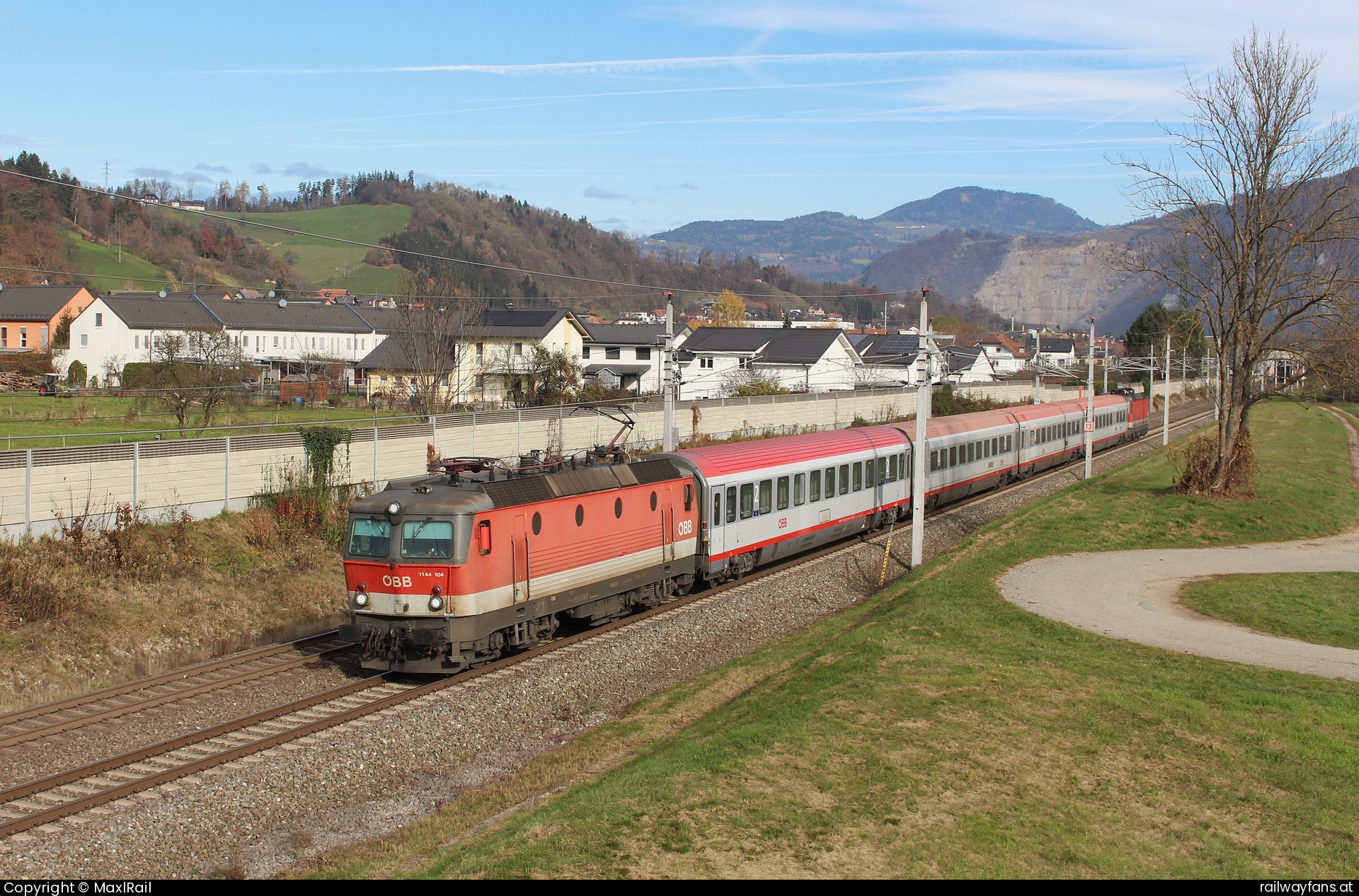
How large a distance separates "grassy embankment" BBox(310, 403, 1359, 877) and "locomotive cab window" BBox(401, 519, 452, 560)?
3740mm

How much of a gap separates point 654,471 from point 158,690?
31.9 feet

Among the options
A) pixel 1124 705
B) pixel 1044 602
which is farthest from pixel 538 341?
pixel 1124 705

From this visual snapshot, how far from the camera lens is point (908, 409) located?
221 feet

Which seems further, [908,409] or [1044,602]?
[908,409]

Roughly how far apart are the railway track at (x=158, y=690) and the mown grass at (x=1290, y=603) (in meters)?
17.1

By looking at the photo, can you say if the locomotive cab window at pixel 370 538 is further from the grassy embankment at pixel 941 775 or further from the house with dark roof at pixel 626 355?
the house with dark roof at pixel 626 355

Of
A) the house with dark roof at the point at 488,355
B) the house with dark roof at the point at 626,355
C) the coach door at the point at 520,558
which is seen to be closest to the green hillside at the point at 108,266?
the house with dark roof at the point at 626,355

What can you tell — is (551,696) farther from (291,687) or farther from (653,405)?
(653,405)

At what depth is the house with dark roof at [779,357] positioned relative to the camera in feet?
260

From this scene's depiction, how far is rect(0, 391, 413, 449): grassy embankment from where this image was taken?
107 feet

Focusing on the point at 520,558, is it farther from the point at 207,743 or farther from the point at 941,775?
the point at 941,775

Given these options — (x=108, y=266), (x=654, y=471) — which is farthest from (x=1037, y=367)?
(x=108, y=266)

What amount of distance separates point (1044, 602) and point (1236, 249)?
1913 centimetres

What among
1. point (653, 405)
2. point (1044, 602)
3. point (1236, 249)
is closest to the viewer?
point (1044, 602)
